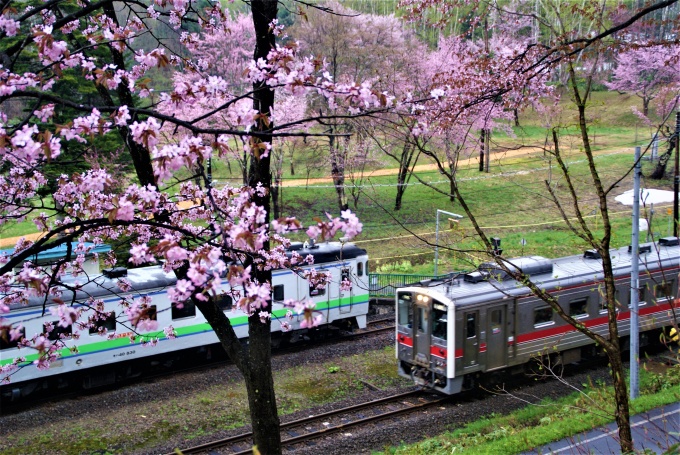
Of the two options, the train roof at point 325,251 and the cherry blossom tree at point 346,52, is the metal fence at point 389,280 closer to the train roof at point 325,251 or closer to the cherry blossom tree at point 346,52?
the train roof at point 325,251

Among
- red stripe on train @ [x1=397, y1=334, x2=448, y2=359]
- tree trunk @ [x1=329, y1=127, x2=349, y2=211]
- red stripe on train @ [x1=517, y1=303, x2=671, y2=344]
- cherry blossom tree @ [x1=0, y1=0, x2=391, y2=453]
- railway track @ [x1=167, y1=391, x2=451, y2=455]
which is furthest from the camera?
tree trunk @ [x1=329, y1=127, x2=349, y2=211]

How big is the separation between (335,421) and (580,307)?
627 cm

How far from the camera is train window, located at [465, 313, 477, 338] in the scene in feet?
43.5

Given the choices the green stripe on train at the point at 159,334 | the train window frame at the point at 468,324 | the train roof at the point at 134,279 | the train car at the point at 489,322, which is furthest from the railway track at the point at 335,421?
the train roof at the point at 134,279

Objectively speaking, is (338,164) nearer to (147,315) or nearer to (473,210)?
(473,210)

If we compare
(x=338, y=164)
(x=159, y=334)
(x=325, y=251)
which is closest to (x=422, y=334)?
(x=325, y=251)

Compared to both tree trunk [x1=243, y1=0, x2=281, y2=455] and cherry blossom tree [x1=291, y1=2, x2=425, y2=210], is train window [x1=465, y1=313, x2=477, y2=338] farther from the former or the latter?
cherry blossom tree [x1=291, y1=2, x2=425, y2=210]

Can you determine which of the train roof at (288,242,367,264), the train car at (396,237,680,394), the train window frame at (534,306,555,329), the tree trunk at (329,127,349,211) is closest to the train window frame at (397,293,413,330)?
the train car at (396,237,680,394)

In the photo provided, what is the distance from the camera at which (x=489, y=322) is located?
1352cm

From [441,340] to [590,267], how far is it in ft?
14.9

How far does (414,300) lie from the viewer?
1392cm

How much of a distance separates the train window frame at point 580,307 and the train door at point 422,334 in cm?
355

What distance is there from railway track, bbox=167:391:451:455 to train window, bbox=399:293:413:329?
1.50 m

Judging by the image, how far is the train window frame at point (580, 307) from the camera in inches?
584
